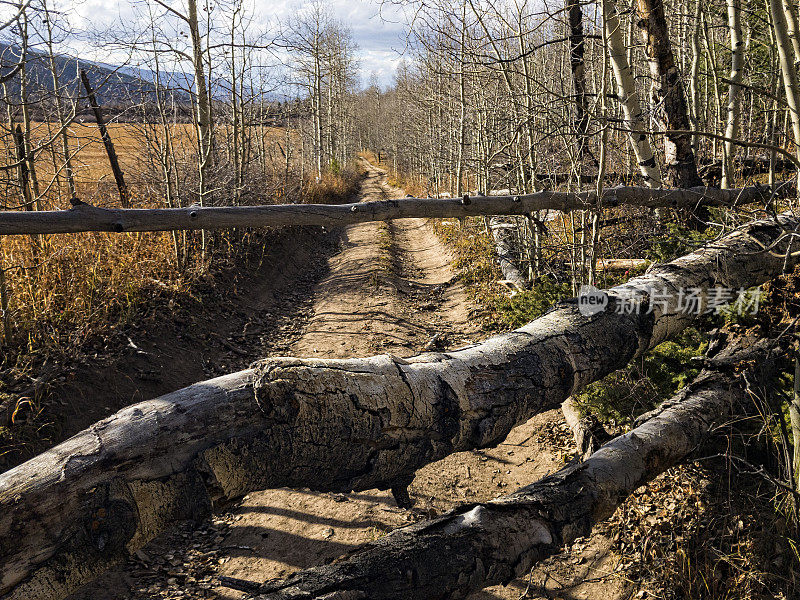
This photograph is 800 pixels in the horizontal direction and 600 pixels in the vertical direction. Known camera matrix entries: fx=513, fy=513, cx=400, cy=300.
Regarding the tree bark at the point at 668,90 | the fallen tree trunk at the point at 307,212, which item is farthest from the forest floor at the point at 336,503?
the tree bark at the point at 668,90

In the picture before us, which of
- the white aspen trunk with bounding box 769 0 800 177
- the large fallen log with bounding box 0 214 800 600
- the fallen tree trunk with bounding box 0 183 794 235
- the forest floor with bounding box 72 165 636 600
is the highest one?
the white aspen trunk with bounding box 769 0 800 177

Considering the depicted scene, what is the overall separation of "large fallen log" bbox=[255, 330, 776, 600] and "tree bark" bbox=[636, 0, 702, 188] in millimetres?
3348

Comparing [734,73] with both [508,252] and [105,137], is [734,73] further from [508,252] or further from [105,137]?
[105,137]

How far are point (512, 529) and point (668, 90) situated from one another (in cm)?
528

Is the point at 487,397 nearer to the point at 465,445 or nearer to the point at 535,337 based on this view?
the point at 465,445

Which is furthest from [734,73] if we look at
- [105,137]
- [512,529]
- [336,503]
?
[105,137]

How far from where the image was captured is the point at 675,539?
3.08 m

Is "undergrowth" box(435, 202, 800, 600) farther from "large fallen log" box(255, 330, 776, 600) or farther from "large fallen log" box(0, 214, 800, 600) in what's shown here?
"large fallen log" box(0, 214, 800, 600)

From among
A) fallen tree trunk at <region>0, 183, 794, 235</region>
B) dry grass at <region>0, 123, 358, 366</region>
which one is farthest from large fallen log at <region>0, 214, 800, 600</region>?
dry grass at <region>0, 123, 358, 366</region>

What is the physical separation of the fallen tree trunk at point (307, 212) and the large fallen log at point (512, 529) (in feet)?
5.20

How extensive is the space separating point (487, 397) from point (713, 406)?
67.8 inches

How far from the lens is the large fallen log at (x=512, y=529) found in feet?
6.29

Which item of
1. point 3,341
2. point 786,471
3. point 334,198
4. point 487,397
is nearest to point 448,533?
point 487,397

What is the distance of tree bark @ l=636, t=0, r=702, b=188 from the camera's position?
560cm
